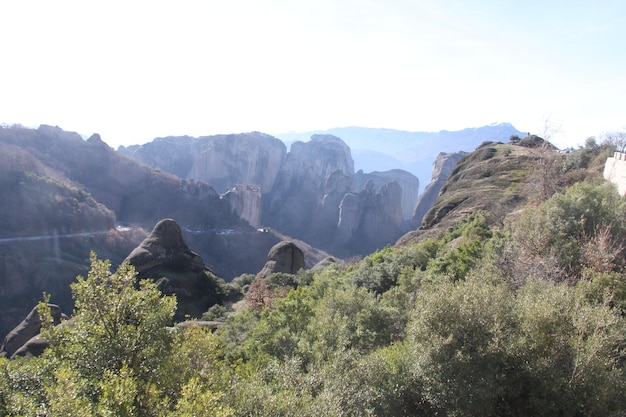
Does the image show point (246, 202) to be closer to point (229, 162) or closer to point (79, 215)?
point (229, 162)

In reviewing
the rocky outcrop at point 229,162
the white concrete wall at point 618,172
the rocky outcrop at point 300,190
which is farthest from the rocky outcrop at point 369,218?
the white concrete wall at point 618,172

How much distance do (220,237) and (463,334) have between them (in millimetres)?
93644

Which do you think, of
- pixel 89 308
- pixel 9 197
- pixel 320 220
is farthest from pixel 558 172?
pixel 320 220

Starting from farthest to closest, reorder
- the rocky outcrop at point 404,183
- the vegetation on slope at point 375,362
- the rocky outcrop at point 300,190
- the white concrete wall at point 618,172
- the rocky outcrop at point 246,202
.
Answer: the rocky outcrop at point 404,183
the rocky outcrop at point 300,190
the rocky outcrop at point 246,202
the white concrete wall at point 618,172
the vegetation on slope at point 375,362

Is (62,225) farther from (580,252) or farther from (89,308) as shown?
(580,252)

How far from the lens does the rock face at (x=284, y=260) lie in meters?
45.6

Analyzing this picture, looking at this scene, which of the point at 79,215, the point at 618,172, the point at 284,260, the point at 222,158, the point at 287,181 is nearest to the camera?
the point at 618,172

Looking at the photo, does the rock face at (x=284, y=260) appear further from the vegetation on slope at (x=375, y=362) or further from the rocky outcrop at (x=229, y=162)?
the rocky outcrop at (x=229, y=162)

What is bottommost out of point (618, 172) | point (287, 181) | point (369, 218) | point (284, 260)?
point (369, 218)

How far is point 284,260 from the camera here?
46.4 meters

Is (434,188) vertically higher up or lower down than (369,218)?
higher up

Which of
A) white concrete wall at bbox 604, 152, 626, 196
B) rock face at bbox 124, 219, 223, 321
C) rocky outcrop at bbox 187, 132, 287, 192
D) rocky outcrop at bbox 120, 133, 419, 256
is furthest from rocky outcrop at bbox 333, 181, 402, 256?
white concrete wall at bbox 604, 152, 626, 196

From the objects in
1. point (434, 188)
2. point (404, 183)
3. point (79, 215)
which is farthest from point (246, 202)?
point (404, 183)

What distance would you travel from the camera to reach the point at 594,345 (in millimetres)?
11203
